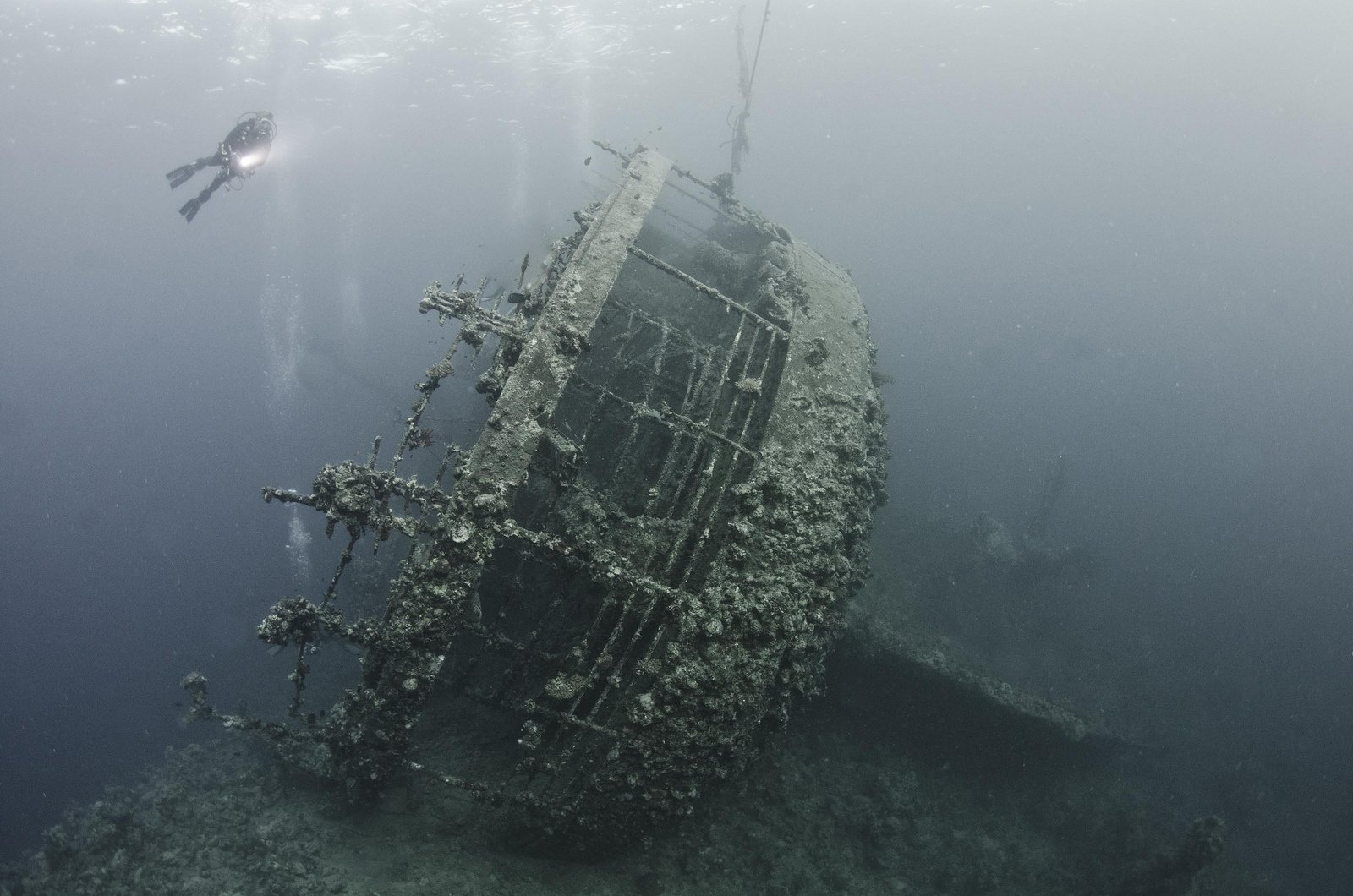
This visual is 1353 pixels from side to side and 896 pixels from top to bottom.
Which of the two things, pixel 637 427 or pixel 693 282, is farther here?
pixel 693 282

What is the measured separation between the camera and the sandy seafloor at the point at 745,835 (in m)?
4.13

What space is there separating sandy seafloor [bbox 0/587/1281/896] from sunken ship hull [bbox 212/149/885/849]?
466 millimetres

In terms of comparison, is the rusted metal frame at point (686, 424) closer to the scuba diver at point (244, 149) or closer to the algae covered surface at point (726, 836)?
the algae covered surface at point (726, 836)

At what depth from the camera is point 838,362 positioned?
17.7 feet

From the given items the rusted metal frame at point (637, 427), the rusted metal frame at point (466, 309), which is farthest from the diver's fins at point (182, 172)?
the rusted metal frame at point (466, 309)

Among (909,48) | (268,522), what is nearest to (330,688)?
(268,522)

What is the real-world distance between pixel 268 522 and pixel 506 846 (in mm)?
34998

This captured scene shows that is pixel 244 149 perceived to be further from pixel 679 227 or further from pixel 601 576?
pixel 601 576

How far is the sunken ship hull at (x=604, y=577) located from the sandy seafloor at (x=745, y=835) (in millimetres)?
466

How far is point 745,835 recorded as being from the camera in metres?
6.29

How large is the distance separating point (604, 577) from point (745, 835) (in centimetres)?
Answer: 453

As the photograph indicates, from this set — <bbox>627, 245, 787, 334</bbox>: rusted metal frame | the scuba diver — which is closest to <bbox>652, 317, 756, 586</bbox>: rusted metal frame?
<bbox>627, 245, 787, 334</bbox>: rusted metal frame

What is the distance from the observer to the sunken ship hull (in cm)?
331

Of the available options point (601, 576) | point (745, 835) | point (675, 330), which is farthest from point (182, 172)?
point (745, 835)
